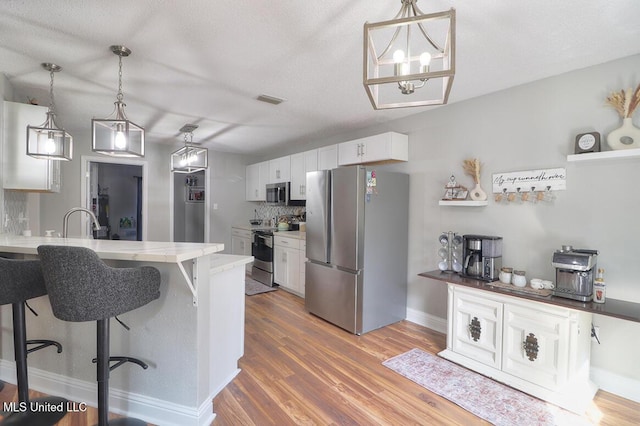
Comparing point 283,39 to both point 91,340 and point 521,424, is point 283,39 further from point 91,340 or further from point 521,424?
point 521,424

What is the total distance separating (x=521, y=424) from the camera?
1.78 meters

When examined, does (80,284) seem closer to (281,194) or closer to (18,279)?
(18,279)

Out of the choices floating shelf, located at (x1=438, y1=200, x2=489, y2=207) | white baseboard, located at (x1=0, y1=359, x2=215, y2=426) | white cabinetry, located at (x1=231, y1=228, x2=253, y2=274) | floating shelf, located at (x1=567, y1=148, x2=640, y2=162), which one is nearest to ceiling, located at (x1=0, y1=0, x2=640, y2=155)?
floating shelf, located at (x1=567, y1=148, x2=640, y2=162)

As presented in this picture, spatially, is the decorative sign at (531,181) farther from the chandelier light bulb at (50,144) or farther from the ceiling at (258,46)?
the chandelier light bulb at (50,144)

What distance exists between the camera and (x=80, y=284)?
1.29 metres

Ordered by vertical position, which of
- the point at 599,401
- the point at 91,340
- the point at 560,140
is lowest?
the point at 599,401

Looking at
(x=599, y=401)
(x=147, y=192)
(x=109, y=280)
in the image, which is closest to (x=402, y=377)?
(x=599, y=401)

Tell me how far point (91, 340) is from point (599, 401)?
11.1 feet

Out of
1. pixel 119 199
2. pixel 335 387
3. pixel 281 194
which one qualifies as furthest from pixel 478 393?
pixel 119 199

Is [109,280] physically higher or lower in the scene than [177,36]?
lower

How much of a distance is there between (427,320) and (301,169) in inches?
110

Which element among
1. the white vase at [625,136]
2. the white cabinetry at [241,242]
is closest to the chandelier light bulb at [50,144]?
the white cabinetry at [241,242]

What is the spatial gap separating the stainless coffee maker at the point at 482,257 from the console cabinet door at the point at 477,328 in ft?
0.86

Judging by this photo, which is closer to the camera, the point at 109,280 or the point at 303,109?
the point at 109,280
